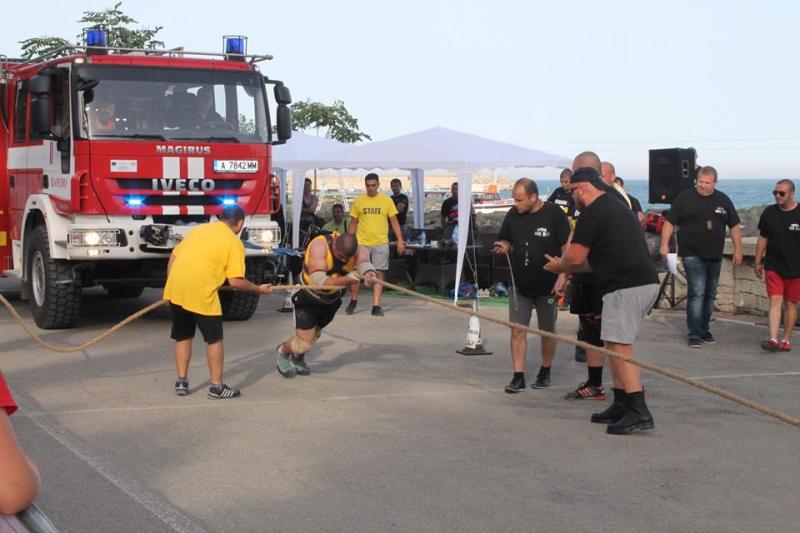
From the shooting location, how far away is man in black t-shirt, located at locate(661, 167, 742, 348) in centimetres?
1170

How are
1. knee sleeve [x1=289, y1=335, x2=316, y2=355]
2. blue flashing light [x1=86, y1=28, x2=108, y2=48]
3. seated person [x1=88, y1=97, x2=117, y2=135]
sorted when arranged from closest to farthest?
knee sleeve [x1=289, y1=335, x2=316, y2=355] < seated person [x1=88, y1=97, x2=117, y2=135] < blue flashing light [x1=86, y1=28, x2=108, y2=48]

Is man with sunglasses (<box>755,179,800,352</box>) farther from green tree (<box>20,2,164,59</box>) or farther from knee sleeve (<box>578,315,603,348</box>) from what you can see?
green tree (<box>20,2,164,59</box>)

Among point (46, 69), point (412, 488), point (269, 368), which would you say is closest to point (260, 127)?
point (46, 69)

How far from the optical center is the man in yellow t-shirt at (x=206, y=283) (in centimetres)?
859

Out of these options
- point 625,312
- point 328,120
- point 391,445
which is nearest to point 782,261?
point 625,312

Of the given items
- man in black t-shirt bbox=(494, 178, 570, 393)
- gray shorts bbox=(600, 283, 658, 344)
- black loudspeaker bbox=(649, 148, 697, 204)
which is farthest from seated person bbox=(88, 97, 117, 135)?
black loudspeaker bbox=(649, 148, 697, 204)

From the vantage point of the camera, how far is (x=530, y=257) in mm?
8953

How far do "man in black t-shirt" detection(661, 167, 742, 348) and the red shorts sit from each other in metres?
0.41

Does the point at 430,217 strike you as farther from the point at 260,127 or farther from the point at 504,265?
the point at 260,127

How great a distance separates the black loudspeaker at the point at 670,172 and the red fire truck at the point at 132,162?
558cm

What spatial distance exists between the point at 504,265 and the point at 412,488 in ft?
37.4

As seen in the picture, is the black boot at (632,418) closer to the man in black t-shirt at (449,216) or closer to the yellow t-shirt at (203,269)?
the yellow t-shirt at (203,269)

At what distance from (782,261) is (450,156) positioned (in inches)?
248

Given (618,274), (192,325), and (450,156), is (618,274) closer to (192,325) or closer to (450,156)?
(192,325)
